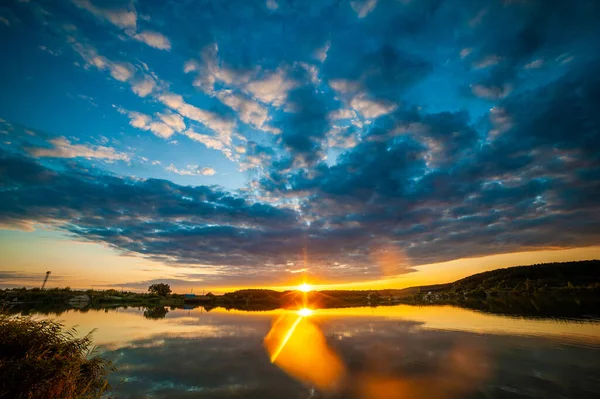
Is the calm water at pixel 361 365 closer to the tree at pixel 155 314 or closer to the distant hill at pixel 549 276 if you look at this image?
the tree at pixel 155 314

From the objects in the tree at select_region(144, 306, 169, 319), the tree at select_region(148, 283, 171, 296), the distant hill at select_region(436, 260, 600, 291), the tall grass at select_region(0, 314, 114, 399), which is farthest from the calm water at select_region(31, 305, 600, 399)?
the distant hill at select_region(436, 260, 600, 291)

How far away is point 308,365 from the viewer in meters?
20.0

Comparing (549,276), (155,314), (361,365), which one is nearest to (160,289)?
(155,314)

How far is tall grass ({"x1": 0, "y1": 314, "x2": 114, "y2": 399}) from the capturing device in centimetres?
877

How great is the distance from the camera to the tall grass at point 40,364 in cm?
877

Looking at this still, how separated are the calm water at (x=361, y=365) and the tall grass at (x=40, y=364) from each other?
3.95 m

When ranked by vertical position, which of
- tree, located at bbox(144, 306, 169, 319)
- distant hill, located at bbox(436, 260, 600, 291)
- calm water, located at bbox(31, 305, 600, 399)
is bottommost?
calm water, located at bbox(31, 305, 600, 399)

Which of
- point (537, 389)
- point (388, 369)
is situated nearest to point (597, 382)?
point (537, 389)

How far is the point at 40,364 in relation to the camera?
945 cm

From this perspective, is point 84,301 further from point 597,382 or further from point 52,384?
point 597,382

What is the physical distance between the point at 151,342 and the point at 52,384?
72.8 feet

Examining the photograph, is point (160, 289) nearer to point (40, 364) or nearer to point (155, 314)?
point (155, 314)

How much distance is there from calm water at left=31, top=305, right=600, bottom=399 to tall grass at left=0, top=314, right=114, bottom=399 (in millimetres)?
3950

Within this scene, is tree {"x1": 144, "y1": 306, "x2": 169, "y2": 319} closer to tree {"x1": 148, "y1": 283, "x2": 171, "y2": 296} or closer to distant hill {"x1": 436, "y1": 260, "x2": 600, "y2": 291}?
tree {"x1": 148, "y1": 283, "x2": 171, "y2": 296}
